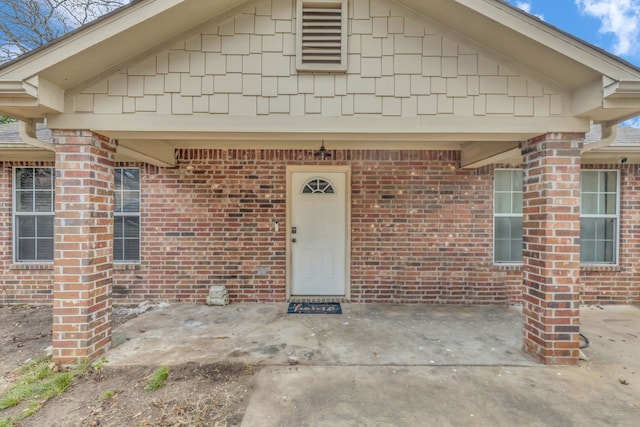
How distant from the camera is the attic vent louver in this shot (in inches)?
121

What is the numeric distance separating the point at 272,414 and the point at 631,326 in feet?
16.1

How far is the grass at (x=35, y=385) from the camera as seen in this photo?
8.14ft

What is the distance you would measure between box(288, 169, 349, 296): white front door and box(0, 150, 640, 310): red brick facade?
0.70 feet

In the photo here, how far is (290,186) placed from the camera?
5242 mm

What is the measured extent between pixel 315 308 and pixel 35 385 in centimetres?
318

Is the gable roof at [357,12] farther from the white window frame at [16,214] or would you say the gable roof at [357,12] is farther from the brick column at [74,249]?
the white window frame at [16,214]

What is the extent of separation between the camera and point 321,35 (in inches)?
122

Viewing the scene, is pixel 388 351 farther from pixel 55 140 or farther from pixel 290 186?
pixel 55 140

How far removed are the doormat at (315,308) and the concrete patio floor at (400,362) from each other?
0.17 m

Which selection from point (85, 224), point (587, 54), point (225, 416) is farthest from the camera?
point (85, 224)

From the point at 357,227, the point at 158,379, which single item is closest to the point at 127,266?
the point at 158,379

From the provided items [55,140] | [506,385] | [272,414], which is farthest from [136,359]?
[506,385]

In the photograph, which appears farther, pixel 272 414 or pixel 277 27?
pixel 277 27

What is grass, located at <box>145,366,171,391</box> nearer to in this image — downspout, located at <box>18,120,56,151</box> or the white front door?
downspout, located at <box>18,120,56,151</box>
